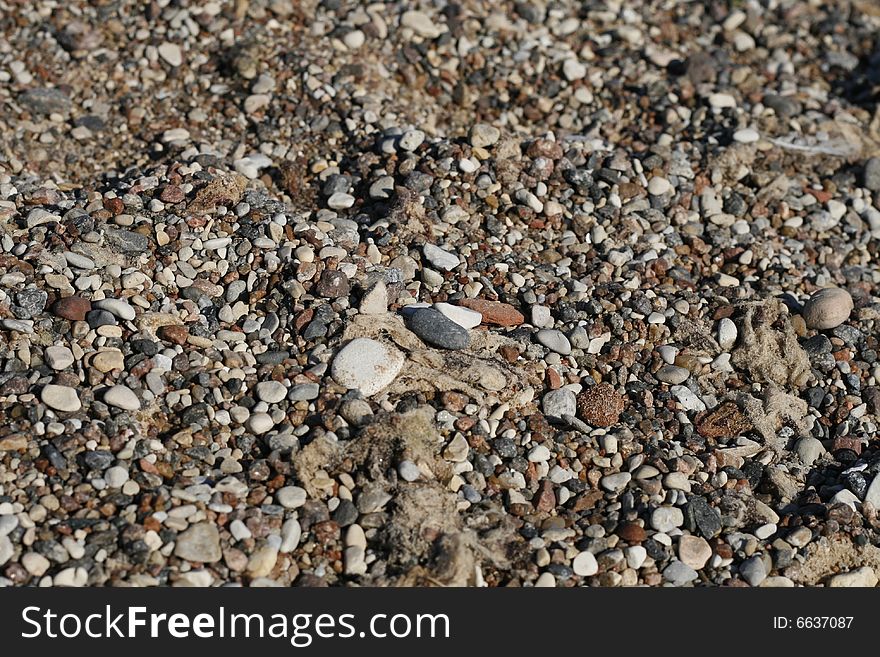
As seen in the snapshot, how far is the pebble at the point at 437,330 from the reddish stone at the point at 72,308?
1121 millimetres

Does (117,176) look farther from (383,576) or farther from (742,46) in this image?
(742,46)

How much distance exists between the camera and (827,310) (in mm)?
4059

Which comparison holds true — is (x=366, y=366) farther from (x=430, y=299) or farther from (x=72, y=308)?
(x=72, y=308)

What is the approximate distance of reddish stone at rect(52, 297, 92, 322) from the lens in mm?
3525

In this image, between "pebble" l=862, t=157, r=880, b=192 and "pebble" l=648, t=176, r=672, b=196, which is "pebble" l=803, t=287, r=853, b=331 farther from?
"pebble" l=862, t=157, r=880, b=192

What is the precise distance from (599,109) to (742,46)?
1065 millimetres

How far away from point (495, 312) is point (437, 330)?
285mm

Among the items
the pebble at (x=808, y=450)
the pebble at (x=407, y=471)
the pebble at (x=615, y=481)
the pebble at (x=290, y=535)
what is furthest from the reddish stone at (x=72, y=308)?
the pebble at (x=808, y=450)

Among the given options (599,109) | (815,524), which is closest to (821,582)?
(815,524)

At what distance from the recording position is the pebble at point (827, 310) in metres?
4.06

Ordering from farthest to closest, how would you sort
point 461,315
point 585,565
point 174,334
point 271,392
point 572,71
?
1. point 572,71
2. point 461,315
3. point 174,334
4. point 271,392
5. point 585,565

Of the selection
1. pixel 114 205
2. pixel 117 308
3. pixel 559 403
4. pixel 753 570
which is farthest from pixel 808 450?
pixel 114 205

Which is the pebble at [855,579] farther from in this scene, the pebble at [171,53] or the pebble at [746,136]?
the pebble at [171,53]

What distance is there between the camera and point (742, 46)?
18.2 ft
